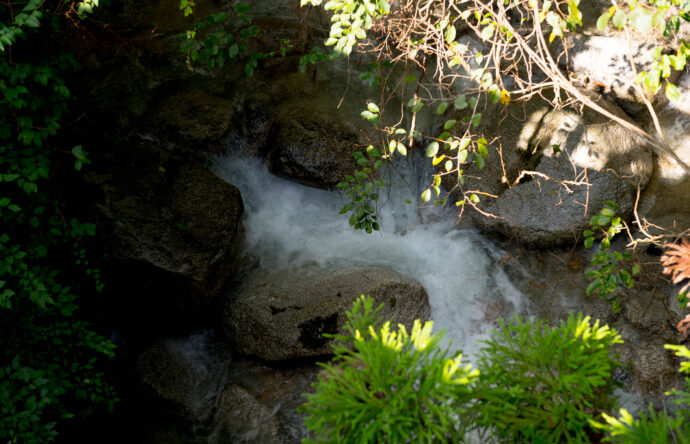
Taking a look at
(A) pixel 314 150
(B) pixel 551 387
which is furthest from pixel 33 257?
(B) pixel 551 387

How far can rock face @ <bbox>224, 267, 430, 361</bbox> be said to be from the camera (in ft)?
12.2

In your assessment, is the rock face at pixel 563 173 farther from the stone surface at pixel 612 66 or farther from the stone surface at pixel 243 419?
the stone surface at pixel 243 419

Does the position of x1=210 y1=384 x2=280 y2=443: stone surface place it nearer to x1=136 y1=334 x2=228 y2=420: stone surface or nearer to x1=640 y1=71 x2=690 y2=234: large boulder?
x1=136 y1=334 x2=228 y2=420: stone surface

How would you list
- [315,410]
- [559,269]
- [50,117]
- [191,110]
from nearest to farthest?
[315,410], [50,117], [559,269], [191,110]

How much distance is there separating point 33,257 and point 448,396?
282 centimetres

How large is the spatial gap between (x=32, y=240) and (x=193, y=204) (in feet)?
4.06

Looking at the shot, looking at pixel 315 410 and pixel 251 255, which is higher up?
pixel 315 410

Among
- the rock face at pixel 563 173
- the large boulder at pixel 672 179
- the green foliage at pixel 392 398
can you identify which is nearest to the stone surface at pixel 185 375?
the green foliage at pixel 392 398

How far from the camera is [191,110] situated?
4.65m

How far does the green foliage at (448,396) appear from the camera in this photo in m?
1.56

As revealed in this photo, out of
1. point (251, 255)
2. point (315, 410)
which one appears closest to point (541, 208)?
point (251, 255)

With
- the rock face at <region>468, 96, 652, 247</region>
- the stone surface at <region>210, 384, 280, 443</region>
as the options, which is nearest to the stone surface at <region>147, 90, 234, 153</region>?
the stone surface at <region>210, 384, 280, 443</region>

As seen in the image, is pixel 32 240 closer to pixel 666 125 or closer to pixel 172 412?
pixel 172 412

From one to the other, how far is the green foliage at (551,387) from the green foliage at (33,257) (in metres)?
2.51
